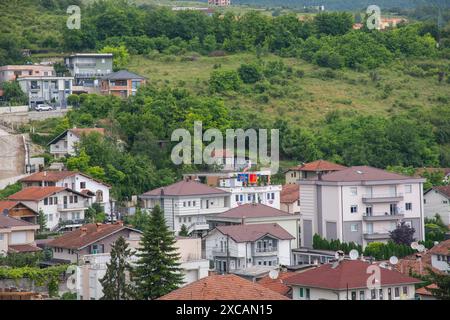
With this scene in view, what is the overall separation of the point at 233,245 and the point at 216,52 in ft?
78.4

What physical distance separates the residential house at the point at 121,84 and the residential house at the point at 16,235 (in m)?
14.0

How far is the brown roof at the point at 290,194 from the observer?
95.8 feet

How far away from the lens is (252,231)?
24.0 m

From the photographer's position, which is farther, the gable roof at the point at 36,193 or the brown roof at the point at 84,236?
the gable roof at the point at 36,193

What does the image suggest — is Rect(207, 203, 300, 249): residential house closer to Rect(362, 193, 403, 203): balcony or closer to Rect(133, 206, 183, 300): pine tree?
Rect(362, 193, 403, 203): balcony

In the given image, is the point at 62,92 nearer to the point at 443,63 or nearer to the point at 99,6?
the point at 99,6

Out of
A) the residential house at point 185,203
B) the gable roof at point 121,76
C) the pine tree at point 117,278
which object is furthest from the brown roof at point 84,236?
the gable roof at point 121,76

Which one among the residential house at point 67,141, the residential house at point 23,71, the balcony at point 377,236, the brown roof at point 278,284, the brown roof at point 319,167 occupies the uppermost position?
the residential house at point 23,71

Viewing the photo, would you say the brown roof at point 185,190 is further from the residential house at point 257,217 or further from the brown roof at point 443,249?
the brown roof at point 443,249

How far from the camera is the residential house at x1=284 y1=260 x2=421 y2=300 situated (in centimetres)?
1527

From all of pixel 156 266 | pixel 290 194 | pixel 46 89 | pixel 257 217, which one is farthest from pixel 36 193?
pixel 156 266

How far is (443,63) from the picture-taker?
49.2 m
